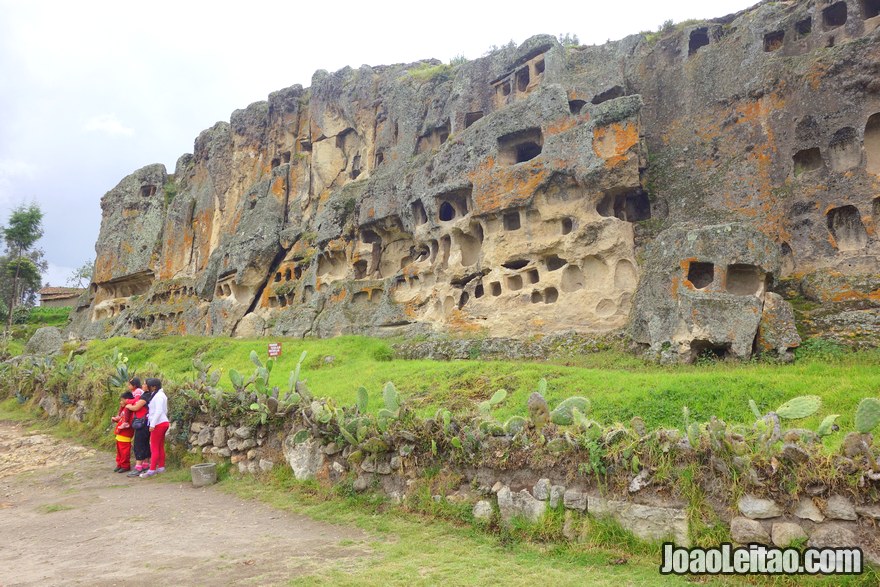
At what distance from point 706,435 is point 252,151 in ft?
124

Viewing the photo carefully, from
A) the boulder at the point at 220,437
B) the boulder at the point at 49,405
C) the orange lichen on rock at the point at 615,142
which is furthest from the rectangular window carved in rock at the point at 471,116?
the boulder at the point at 220,437

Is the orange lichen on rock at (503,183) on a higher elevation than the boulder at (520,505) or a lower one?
higher

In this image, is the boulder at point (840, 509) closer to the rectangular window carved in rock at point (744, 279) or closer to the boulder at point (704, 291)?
the boulder at point (704, 291)

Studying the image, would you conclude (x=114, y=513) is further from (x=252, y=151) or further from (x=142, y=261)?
(x=142, y=261)

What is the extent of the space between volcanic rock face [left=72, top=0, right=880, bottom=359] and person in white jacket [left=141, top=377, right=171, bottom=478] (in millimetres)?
11271

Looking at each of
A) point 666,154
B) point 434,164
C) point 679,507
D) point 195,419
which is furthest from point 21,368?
point 666,154

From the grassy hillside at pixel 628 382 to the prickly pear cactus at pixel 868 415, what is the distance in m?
3.48

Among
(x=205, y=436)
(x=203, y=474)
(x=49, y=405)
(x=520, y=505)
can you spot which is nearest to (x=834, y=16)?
(x=520, y=505)

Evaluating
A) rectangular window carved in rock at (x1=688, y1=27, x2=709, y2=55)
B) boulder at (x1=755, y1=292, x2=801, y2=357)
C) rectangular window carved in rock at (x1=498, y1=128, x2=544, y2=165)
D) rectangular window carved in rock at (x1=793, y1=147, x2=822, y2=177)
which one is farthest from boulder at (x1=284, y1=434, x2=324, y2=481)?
rectangular window carved in rock at (x1=688, y1=27, x2=709, y2=55)

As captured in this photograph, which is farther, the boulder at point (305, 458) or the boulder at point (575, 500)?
the boulder at point (305, 458)

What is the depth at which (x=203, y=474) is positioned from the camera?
30.5 ft

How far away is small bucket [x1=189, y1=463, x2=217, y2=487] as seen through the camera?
927 cm

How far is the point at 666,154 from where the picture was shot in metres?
20.9

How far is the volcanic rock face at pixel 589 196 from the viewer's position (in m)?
15.3
